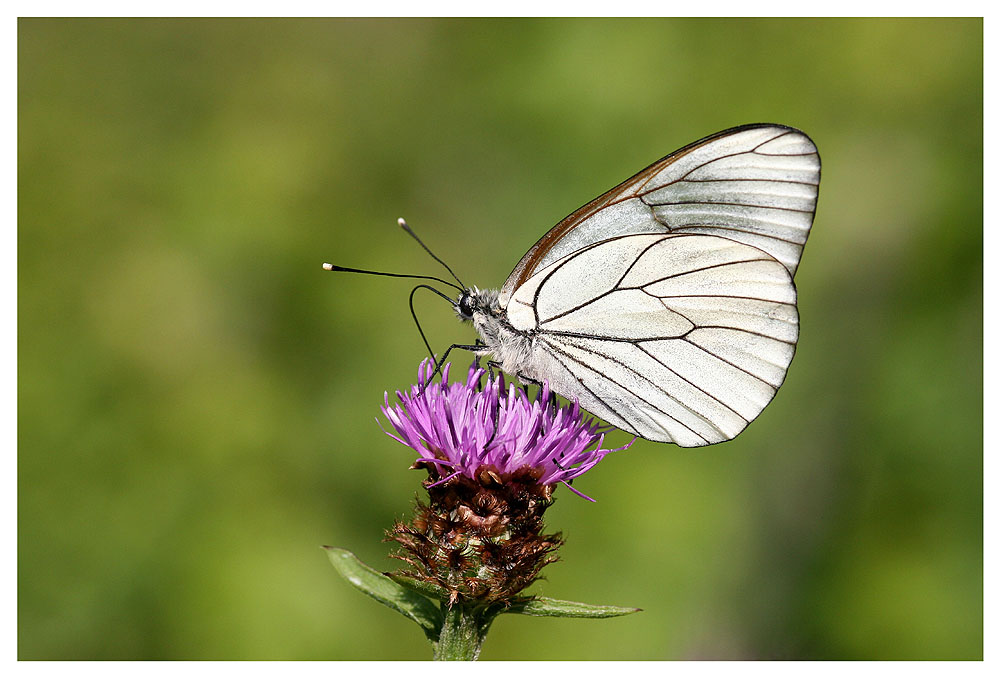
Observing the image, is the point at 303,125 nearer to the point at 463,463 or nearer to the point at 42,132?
the point at 42,132

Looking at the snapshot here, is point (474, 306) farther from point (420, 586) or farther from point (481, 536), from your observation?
point (420, 586)

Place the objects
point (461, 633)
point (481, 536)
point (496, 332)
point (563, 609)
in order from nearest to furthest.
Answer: point (563, 609), point (461, 633), point (481, 536), point (496, 332)

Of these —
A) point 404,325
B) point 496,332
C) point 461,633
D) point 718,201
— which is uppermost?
point 404,325

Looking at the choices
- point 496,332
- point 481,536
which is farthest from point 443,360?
point 481,536

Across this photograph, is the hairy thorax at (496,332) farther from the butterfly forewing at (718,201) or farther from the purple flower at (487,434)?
the purple flower at (487,434)

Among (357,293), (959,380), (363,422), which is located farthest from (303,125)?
(959,380)

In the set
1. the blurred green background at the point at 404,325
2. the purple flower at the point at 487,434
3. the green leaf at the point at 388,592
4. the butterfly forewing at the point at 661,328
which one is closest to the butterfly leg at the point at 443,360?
the purple flower at the point at 487,434
